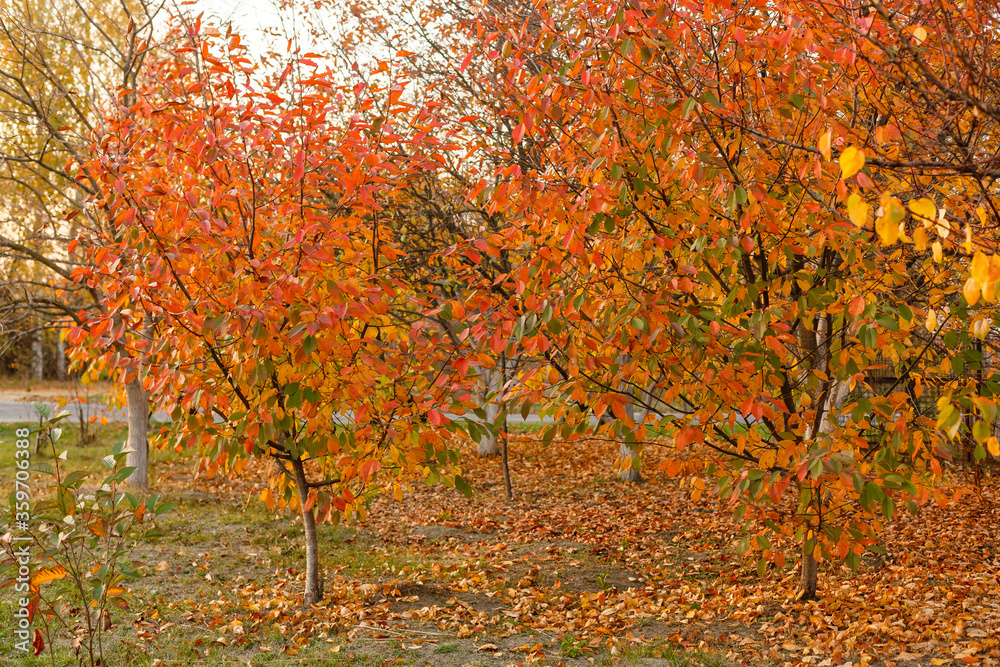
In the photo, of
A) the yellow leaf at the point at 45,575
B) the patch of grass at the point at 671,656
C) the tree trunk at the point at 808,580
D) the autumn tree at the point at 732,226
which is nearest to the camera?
the yellow leaf at the point at 45,575

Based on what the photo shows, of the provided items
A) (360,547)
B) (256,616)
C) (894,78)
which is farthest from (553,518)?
(894,78)

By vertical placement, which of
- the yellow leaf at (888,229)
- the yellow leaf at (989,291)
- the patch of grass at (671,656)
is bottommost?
the patch of grass at (671,656)

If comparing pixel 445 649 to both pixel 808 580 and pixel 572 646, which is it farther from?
pixel 808 580

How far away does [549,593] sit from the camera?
5.41m

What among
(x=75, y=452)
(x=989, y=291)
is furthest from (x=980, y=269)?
(x=75, y=452)

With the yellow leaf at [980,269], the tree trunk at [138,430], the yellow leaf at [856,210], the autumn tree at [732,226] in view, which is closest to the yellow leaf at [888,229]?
the yellow leaf at [856,210]

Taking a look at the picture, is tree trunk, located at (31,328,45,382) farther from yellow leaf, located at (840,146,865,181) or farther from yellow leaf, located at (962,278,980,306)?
yellow leaf, located at (962,278,980,306)

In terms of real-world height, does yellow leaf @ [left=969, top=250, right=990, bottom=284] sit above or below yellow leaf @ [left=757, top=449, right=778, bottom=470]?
above

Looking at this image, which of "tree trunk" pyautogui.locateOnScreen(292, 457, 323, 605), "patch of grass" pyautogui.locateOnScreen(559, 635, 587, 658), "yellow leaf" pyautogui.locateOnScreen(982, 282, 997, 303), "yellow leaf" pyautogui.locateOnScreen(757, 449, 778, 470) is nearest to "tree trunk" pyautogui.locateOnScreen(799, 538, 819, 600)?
"patch of grass" pyautogui.locateOnScreen(559, 635, 587, 658)

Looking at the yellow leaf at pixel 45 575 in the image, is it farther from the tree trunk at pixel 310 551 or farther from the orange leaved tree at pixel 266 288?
the tree trunk at pixel 310 551

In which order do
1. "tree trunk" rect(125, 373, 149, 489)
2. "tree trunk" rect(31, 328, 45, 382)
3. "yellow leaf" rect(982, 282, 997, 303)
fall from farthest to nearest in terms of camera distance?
"tree trunk" rect(31, 328, 45, 382) < "tree trunk" rect(125, 373, 149, 489) < "yellow leaf" rect(982, 282, 997, 303)

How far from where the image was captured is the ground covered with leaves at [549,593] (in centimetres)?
418

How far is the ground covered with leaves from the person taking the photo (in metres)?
4.18

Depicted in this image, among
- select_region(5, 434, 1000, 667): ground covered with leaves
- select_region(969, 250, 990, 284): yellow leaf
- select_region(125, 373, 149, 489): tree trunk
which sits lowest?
select_region(5, 434, 1000, 667): ground covered with leaves
